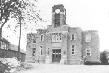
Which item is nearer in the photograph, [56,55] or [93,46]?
[56,55]

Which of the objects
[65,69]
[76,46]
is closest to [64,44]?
[76,46]

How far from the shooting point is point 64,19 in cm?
3984

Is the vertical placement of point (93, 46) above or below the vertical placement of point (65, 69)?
above

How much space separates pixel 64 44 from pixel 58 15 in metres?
6.44

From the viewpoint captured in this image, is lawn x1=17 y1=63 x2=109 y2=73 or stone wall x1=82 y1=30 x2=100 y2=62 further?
stone wall x1=82 y1=30 x2=100 y2=62

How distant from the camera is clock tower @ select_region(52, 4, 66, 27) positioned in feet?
126

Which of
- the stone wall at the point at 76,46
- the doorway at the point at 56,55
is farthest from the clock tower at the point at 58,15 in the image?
the doorway at the point at 56,55

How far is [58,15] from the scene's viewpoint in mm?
39219

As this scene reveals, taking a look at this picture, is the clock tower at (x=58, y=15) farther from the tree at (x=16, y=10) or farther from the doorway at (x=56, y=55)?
the tree at (x=16, y=10)

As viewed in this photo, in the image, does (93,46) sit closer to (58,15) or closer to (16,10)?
(58,15)

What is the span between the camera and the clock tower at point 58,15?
38344 millimetres

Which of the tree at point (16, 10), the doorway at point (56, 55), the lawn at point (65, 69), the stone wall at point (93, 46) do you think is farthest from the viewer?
the stone wall at point (93, 46)

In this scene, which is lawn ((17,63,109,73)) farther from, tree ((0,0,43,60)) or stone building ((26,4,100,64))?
stone building ((26,4,100,64))

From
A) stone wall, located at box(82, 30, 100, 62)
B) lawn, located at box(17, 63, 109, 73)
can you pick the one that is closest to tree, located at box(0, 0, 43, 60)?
lawn, located at box(17, 63, 109, 73)
